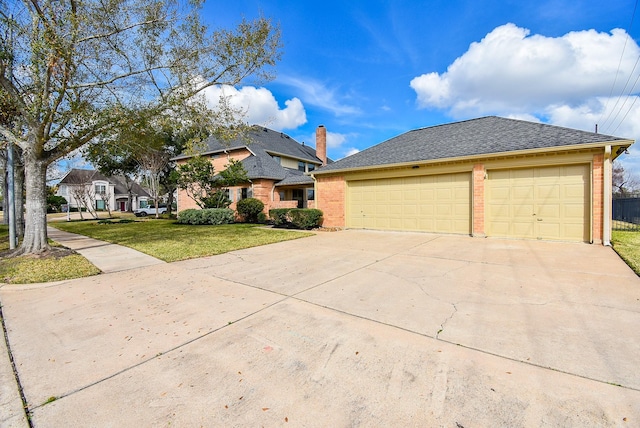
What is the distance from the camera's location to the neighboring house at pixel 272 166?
19.4 metres

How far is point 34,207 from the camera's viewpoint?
300 inches

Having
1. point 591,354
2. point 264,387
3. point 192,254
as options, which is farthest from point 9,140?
point 591,354

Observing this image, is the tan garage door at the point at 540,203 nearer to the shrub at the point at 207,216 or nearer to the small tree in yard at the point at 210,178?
the small tree in yard at the point at 210,178

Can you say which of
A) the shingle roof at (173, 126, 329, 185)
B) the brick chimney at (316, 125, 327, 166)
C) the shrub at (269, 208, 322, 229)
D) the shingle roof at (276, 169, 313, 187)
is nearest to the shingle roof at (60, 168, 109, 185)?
the shingle roof at (173, 126, 329, 185)

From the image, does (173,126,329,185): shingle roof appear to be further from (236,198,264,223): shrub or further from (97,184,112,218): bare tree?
(97,184,112,218): bare tree

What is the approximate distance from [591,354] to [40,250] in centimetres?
1140

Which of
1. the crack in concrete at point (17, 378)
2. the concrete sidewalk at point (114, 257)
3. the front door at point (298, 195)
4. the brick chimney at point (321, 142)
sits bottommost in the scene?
the crack in concrete at point (17, 378)

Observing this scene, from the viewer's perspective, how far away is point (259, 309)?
403 cm

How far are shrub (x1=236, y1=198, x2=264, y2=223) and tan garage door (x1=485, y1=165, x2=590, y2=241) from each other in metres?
12.7

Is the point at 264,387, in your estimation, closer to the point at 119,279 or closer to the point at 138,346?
the point at 138,346

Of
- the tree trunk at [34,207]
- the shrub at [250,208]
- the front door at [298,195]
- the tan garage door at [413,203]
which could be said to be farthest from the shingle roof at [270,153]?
the tree trunk at [34,207]

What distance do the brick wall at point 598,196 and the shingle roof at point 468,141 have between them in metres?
0.66

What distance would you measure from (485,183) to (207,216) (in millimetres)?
14966

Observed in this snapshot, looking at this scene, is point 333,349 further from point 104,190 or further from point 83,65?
point 104,190
